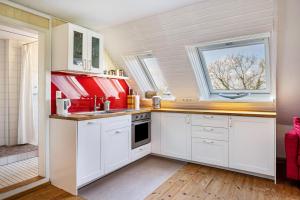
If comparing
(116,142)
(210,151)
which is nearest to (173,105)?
(210,151)

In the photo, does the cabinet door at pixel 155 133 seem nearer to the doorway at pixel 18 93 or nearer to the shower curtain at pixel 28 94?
the doorway at pixel 18 93

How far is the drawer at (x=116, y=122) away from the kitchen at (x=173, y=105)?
0.05 feet

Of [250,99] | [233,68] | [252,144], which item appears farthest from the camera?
[233,68]

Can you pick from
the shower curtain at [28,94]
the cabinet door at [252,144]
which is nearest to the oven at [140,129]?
the cabinet door at [252,144]

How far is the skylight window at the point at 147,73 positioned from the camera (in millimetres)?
3684

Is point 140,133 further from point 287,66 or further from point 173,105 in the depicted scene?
point 287,66

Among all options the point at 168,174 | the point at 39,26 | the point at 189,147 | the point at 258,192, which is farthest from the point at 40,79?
the point at 258,192

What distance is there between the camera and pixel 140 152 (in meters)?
3.24

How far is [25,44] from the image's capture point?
399cm

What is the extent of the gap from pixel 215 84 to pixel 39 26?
2836 mm

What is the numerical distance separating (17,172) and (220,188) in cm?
280

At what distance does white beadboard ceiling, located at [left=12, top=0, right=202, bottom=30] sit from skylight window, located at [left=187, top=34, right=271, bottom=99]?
893 mm

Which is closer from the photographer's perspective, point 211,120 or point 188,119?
point 211,120

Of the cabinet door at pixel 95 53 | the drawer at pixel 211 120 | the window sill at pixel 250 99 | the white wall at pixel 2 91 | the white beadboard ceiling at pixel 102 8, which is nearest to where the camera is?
the white beadboard ceiling at pixel 102 8
